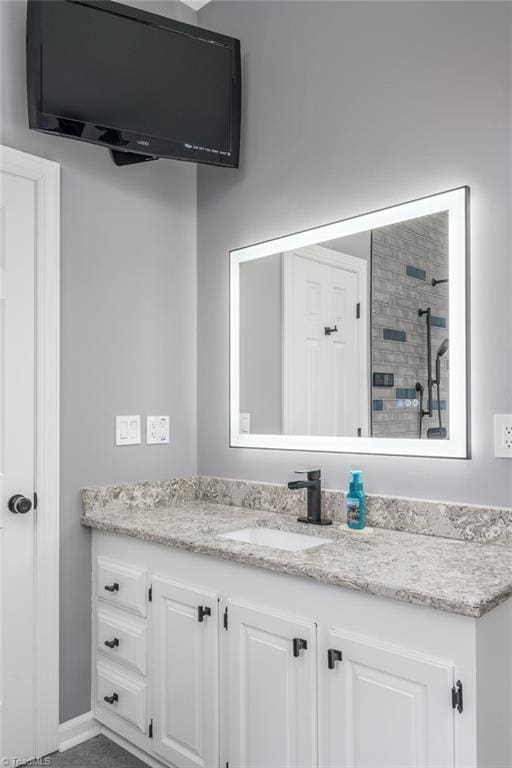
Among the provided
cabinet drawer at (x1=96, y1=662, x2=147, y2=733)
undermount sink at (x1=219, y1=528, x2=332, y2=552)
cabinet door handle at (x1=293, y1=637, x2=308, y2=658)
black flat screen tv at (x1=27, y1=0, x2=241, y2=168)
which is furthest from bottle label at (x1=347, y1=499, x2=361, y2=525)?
black flat screen tv at (x1=27, y1=0, x2=241, y2=168)

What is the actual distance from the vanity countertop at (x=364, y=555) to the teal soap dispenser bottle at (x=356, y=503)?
0.12 ft

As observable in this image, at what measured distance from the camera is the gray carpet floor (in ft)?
6.62

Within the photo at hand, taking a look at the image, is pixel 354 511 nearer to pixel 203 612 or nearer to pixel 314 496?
pixel 314 496

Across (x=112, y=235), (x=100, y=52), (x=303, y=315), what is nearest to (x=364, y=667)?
(x=303, y=315)

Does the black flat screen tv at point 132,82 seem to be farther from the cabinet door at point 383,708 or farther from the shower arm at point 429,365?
the cabinet door at point 383,708

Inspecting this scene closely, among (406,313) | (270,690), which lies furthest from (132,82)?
(270,690)

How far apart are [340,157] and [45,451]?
152cm

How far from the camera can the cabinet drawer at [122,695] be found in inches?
77.8

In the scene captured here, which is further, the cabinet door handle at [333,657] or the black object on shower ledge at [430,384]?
the black object on shower ledge at [430,384]

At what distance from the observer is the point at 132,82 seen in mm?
2094

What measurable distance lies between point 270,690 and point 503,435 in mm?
966

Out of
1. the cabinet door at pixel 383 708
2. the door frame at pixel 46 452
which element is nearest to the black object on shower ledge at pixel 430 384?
the cabinet door at pixel 383 708

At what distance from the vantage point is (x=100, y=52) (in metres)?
2.02

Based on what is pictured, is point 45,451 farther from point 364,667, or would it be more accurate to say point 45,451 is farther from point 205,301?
point 364,667
